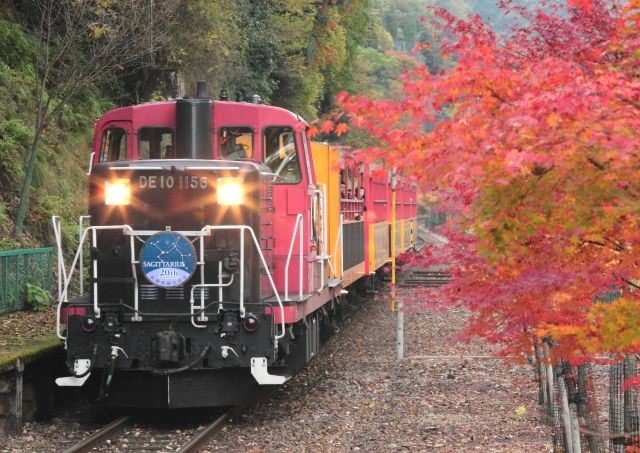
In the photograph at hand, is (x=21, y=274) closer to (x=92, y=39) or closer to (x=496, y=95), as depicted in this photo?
(x=92, y=39)

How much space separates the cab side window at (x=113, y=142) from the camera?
34.0 feet

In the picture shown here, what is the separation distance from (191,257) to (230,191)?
0.80 metres

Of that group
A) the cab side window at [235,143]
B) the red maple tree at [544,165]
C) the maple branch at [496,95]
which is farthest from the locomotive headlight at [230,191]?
the maple branch at [496,95]

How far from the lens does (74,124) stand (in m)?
20.4

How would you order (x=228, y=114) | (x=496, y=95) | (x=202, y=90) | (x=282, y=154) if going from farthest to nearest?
(x=282, y=154) < (x=202, y=90) < (x=228, y=114) < (x=496, y=95)

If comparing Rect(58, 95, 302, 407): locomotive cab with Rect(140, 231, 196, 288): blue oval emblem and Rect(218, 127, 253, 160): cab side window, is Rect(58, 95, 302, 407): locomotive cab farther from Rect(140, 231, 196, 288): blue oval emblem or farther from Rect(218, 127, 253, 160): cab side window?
Rect(218, 127, 253, 160): cab side window

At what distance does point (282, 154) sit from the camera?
10.4m

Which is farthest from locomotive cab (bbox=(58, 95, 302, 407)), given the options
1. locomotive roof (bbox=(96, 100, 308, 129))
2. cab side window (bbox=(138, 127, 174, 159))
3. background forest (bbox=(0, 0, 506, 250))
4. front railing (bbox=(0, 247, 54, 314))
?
front railing (bbox=(0, 247, 54, 314))

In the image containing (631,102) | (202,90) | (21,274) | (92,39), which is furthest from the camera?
(92,39)

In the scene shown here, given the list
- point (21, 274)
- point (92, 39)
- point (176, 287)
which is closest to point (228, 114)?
point (176, 287)

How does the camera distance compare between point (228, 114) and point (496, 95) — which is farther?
point (228, 114)

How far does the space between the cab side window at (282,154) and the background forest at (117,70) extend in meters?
0.72

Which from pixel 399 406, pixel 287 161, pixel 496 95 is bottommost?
pixel 399 406

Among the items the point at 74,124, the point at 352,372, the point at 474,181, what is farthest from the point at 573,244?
the point at 74,124
